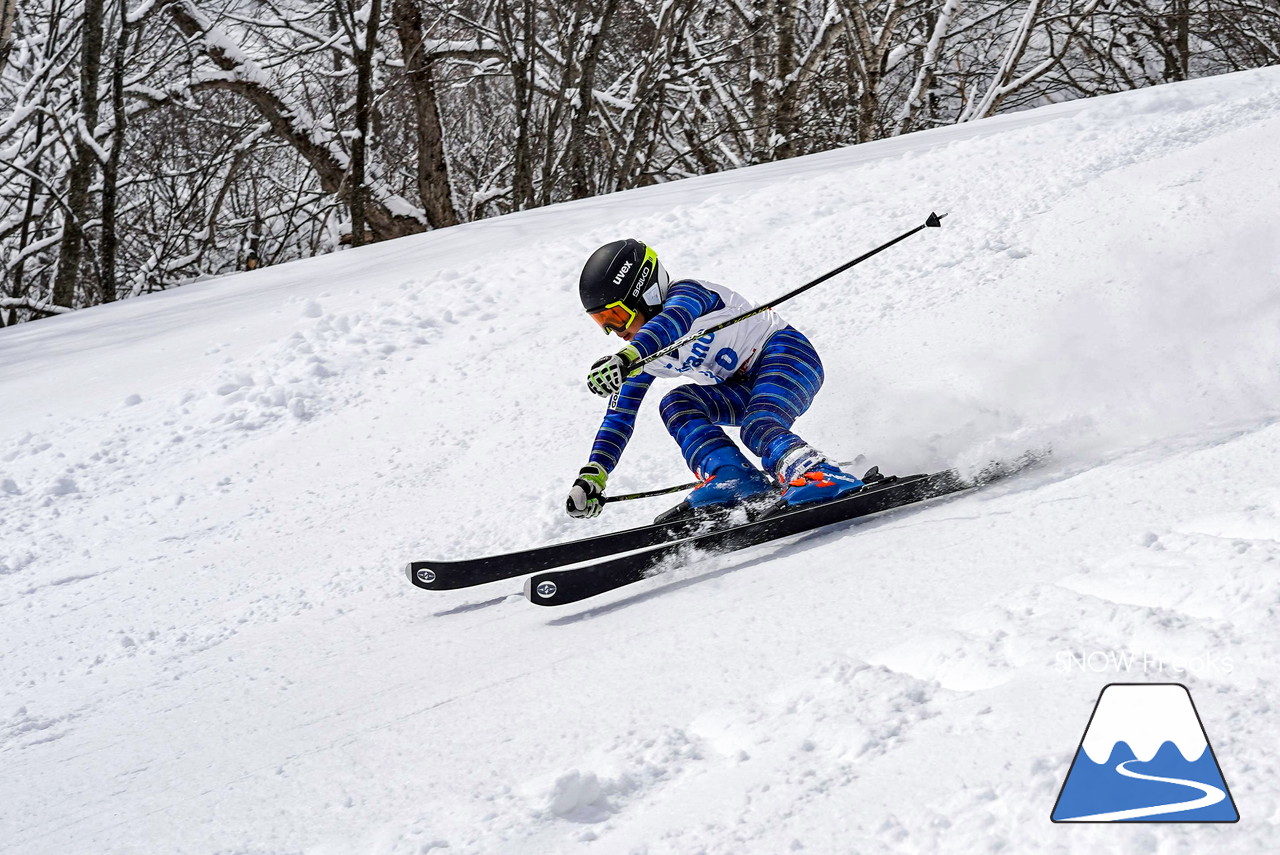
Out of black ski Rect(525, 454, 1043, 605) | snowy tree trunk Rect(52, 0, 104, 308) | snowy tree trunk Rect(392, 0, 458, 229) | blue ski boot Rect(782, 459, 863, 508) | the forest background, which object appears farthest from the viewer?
snowy tree trunk Rect(392, 0, 458, 229)

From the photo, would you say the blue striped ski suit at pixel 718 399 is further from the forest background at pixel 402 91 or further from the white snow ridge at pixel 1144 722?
the forest background at pixel 402 91

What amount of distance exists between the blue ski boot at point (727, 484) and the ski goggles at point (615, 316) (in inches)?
24.3

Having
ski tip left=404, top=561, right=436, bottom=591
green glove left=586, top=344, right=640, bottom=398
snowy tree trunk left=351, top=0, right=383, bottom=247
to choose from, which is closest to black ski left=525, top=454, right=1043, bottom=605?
ski tip left=404, top=561, right=436, bottom=591

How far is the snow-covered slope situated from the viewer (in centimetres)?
210

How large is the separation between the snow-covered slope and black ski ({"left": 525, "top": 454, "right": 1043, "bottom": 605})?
83mm

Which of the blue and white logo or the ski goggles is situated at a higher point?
the ski goggles

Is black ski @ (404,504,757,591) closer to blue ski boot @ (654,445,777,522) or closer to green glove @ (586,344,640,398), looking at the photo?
blue ski boot @ (654,445,777,522)

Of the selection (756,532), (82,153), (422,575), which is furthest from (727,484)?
(82,153)

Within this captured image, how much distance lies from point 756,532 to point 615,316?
3.20 feet

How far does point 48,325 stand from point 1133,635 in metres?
9.03

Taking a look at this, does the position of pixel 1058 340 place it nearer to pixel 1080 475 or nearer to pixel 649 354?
pixel 1080 475

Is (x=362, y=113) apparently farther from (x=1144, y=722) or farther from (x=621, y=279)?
(x=1144, y=722)

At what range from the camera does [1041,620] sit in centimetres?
237

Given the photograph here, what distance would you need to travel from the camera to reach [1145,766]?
1866 millimetres
